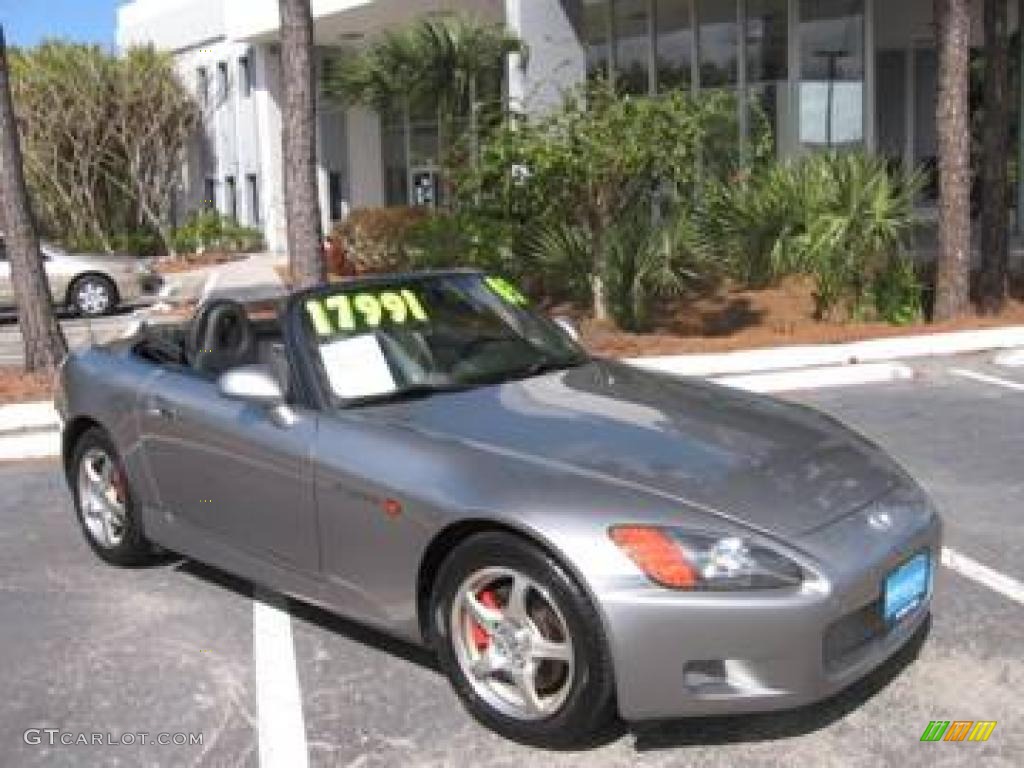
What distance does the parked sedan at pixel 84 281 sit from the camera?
66.6 ft

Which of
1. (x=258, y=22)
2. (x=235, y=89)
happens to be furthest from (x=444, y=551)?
(x=235, y=89)

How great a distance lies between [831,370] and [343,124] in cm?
2366

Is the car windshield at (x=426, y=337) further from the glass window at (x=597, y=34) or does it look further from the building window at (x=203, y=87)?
the building window at (x=203, y=87)

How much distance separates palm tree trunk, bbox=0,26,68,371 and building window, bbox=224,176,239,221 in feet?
83.0

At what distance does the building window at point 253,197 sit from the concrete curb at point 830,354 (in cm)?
2472

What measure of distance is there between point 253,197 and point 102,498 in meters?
30.3

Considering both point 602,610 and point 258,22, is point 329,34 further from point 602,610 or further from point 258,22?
point 602,610

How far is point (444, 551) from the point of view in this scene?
4.42 m

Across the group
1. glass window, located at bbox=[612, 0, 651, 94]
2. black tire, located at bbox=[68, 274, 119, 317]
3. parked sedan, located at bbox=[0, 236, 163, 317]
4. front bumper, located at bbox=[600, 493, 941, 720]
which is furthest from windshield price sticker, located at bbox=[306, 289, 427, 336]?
glass window, located at bbox=[612, 0, 651, 94]

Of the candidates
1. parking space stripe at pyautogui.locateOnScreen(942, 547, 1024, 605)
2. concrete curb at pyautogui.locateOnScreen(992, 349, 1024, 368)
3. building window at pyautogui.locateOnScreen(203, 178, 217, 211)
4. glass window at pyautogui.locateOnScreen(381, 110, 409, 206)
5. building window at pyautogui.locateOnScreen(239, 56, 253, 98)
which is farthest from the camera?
building window at pyautogui.locateOnScreen(203, 178, 217, 211)

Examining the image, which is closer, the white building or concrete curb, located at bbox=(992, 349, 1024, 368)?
concrete curb, located at bbox=(992, 349, 1024, 368)

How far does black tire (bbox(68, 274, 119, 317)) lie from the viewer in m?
20.5

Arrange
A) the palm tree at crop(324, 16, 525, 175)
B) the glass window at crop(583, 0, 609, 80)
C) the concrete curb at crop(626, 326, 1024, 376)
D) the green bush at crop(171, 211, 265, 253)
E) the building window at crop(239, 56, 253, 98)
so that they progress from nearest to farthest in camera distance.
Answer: the concrete curb at crop(626, 326, 1024, 376) → the palm tree at crop(324, 16, 525, 175) → the glass window at crop(583, 0, 609, 80) → the green bush at crop(171, 211, 265, 253) → the building window at crop(239, 56, 253, 98)

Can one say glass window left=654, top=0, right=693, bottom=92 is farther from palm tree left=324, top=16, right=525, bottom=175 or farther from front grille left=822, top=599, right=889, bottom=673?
front grille left=822, top=599, right=889, bottom=673
